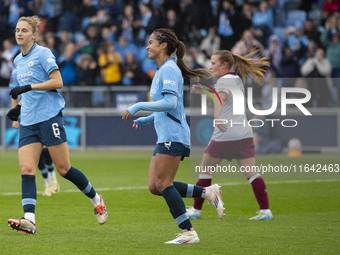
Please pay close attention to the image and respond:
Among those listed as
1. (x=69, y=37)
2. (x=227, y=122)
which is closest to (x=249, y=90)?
(x=69, y=37)

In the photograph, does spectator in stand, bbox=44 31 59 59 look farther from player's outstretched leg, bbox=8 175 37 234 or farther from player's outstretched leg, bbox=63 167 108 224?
player's outstretched leg, bbox=8 175 37 234

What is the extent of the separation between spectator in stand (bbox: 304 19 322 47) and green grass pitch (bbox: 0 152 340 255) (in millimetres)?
7393

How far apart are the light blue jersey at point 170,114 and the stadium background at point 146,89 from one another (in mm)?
2262

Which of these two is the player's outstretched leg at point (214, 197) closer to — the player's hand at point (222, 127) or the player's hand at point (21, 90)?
the player's hand at point (222, 127)

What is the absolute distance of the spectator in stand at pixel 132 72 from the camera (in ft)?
75.1

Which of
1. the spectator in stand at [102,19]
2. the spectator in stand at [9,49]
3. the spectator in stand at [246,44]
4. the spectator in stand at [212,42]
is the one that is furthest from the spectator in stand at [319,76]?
the spectator in stand at [9,49]

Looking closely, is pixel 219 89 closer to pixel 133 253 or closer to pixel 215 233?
pixel 215 233

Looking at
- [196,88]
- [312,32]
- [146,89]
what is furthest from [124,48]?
[196,88]

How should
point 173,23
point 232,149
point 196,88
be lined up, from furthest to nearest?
point 173,23 → point 232,149 → point 196,88

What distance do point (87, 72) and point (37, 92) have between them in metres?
14.7

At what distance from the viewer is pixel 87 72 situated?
23.2 metres

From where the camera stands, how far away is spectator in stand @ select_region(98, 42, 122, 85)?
23109 millimetres

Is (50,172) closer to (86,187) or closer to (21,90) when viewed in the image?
(86,187)

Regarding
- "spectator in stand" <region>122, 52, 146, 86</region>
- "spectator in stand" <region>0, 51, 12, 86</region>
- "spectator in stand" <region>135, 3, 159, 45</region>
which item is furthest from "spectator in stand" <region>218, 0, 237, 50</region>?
"spectator in stand" <region>0, 51, 12, 86</region>
